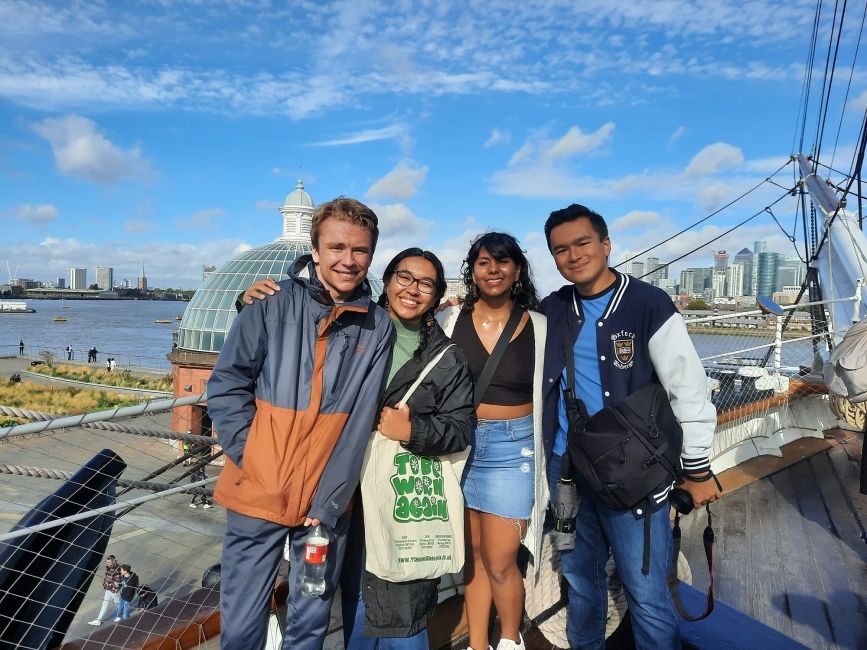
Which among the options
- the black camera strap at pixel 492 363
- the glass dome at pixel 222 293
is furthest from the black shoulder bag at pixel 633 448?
the glass dome at pixel 222 293

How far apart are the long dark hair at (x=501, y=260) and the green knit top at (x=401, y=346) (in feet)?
1.27

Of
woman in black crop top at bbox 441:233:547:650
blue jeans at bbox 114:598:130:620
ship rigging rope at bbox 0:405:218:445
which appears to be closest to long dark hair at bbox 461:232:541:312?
woman in black crop top at bbox 441:233:547:650

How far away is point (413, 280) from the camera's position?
7.42ft

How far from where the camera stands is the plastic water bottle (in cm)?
185

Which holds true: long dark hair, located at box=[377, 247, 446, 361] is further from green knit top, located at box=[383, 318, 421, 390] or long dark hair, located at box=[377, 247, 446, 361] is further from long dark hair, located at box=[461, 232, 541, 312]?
long dark hair, located at box=[461, 232, 541, 312]

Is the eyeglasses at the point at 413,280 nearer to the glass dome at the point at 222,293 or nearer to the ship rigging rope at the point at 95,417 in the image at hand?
the ship rigging rope at the point at 95,417

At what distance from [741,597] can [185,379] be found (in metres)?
17.4

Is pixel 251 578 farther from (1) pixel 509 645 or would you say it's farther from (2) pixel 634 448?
(2) pixel 634 448

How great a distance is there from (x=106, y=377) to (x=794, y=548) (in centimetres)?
3535

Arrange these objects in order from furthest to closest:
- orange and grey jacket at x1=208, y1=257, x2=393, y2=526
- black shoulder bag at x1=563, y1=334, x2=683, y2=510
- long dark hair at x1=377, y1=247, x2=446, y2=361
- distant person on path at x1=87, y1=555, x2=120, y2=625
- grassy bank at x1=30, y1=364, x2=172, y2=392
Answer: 1. grassy bank at x1=30, y1=364, x2=172, y2=392
2. distant person on path at x1=87, y1=555, x2=120, y2=625
3. long dark hair at x1=377, y1=247, x2=446, y2=361
4. black shoulder bag at x1=563, y1=334, x2=683, y2=510
5. orange and grey jacket at x1=208, y1=257, x2=393, y2=526

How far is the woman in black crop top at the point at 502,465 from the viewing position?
2.38 m

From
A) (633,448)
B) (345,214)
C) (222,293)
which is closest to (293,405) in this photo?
(345,214)

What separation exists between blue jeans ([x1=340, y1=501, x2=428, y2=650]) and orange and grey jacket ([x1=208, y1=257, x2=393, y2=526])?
31 cm

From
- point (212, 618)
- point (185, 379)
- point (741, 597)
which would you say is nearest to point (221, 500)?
point (212, 618)
